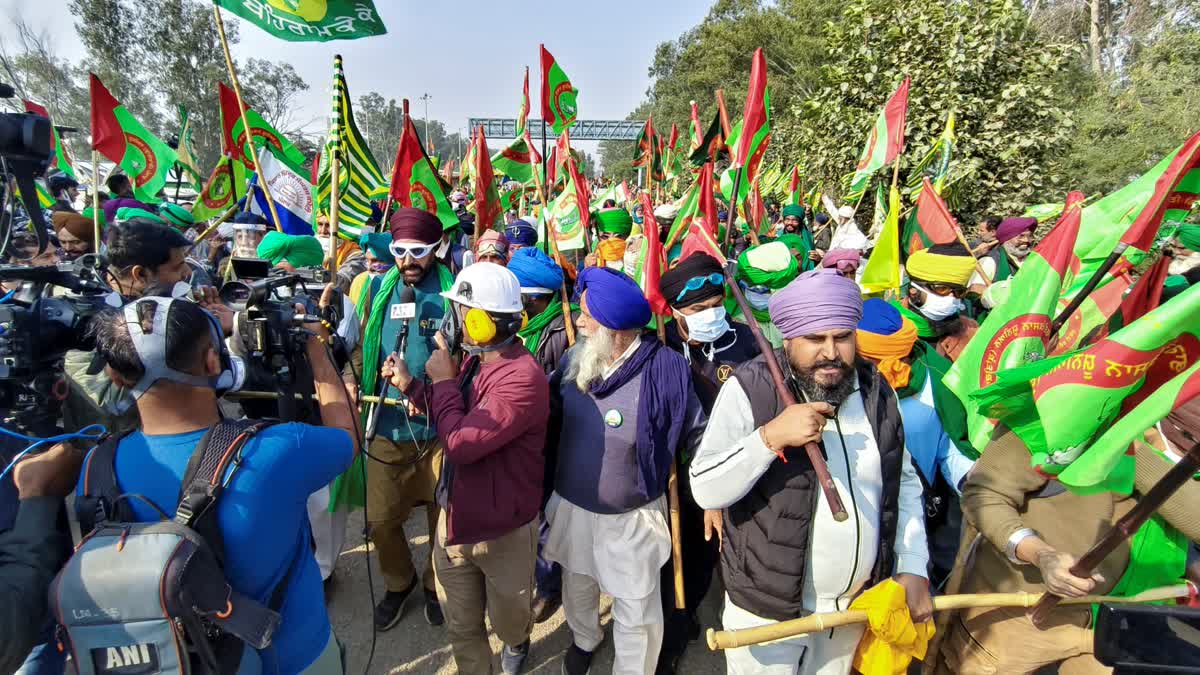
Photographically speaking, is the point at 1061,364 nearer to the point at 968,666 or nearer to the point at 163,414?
the point at 968,666

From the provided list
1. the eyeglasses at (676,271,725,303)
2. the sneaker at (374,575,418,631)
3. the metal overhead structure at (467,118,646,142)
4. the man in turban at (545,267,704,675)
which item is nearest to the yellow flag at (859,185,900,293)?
the eyeglasses at (676,271,725,303)

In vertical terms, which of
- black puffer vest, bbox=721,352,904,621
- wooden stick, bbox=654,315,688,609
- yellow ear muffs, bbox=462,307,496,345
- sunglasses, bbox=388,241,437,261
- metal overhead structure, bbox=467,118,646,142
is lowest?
wooden stick, bbox=654,315,688,609

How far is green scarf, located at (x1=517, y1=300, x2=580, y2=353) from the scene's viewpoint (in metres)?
3.68

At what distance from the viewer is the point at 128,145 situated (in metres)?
5.35

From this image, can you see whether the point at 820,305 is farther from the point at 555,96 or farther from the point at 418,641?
the point at 555,96

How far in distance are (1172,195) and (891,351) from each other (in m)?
1.14

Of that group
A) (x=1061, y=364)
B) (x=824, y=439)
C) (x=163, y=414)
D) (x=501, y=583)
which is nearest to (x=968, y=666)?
(x=824, y=439)

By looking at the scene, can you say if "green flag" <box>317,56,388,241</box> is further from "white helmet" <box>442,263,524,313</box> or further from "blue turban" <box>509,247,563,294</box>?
"white helmet" <box>442,263,524,313</box>

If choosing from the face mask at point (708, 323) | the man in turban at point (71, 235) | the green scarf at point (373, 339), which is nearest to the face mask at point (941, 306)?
the face mask at point (708, 323)

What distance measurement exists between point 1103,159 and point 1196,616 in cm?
1248

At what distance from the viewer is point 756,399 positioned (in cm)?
192

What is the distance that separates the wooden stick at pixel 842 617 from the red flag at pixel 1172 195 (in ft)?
3.98

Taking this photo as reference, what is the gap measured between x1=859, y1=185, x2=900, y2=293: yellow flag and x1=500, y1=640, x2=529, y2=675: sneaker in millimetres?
2857

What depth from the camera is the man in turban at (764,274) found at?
12.5 ft
